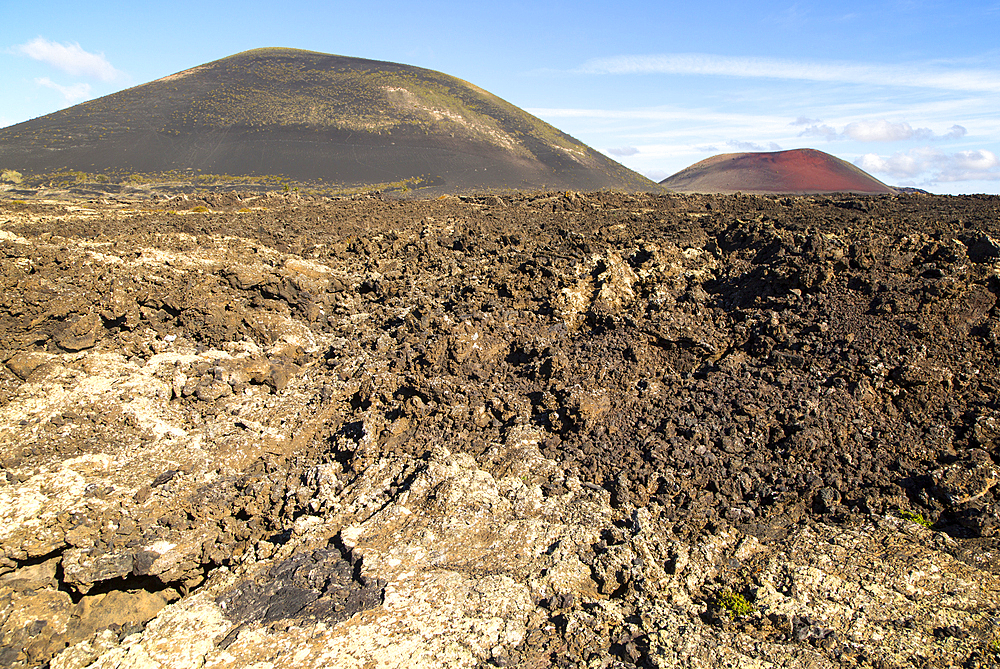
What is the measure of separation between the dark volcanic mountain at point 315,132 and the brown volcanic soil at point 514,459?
33.6 m

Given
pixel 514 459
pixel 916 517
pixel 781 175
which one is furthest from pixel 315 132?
pixel 916 517

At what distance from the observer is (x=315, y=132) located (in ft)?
157

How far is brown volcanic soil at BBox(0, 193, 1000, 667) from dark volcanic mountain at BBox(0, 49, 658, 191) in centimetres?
3357

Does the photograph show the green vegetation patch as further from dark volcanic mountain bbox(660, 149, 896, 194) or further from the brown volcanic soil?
dark volcanic mountain bbox(660, 149, 896, 194)

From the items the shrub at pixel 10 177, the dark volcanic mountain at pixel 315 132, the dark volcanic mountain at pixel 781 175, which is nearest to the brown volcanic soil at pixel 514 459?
the dark volcanic mountain at pixel 315 132

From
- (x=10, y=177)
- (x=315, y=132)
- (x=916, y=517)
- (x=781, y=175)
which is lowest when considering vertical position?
(x=916, y=517)

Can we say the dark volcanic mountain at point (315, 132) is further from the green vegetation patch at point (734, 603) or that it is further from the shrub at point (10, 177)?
the green vegetation patch at point (734, 603)

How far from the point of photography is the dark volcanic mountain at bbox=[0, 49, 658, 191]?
138 ft

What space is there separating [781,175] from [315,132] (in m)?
45.9

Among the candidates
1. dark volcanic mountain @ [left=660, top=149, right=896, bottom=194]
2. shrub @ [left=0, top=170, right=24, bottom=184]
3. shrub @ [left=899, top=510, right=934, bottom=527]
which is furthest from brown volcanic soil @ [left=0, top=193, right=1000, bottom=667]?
dark volcanic mountain @ [left=660, top=149, right=896, bottom=194]

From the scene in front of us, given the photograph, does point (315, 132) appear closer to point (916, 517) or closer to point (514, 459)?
point (514, 459)

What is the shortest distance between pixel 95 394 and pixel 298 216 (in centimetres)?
1098

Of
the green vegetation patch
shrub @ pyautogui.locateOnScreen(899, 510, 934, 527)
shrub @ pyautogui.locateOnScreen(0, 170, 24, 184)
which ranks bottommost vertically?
the green vegetation patch

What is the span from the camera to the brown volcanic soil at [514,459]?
419 centimetres
